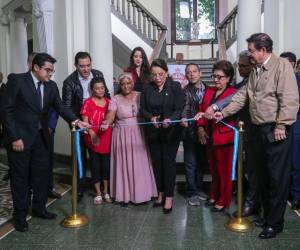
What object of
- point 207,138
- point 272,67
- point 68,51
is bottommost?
point 207,138

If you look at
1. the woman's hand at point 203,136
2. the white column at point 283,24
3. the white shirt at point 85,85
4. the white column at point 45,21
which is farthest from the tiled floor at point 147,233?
the white column at point 45,21

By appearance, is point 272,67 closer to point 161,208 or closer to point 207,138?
point 207,138

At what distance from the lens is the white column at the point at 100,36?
617 cm

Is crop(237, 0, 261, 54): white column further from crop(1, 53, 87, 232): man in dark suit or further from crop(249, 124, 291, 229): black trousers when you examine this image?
crop(1, 53, 87, 232): man in dark suit

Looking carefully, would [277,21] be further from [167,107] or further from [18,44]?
[18,44]

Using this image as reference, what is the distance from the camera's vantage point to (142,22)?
1115 cm

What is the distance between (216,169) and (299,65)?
143cm

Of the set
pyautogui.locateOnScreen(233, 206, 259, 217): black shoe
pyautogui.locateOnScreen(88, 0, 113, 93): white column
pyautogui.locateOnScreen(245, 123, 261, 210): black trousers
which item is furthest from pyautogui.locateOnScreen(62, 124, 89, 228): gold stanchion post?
pyautogui.locateOnScreen(88, 0, 113, 93): white column

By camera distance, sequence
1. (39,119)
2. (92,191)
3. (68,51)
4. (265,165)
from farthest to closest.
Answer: (68,51) < (92,191) < (39,119) < (265,165)

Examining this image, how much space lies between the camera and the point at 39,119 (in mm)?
3738

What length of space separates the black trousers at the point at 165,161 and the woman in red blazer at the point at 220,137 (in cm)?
37

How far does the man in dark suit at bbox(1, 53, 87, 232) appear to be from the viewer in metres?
3.54

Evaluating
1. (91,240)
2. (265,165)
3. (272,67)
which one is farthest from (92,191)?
(272,67)

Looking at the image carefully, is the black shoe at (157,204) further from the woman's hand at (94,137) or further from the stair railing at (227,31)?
the stair railing at (227,31)
